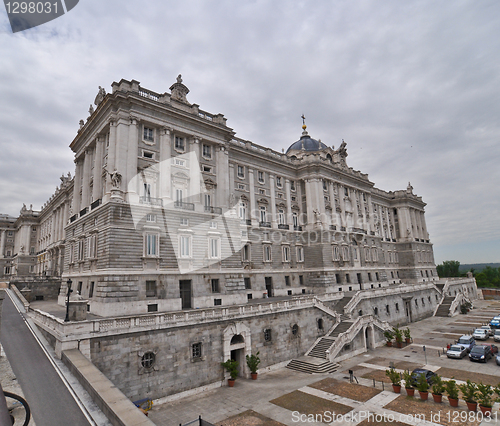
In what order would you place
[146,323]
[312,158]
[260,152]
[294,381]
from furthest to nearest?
[312,158], [260,152], [294,381], [146,323]

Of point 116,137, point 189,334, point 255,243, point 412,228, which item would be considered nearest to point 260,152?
point 255,243

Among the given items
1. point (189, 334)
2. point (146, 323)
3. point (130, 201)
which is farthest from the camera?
point (130, 201)

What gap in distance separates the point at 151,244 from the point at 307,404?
18.1 m

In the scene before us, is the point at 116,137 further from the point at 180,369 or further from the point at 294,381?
the point at 294,381

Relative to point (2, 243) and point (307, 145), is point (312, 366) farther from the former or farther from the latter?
point (2, 243)

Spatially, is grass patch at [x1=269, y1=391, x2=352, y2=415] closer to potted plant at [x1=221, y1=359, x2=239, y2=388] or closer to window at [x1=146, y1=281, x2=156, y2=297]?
potted plant at [x1=221, y1=359, x2=239, y2=388]

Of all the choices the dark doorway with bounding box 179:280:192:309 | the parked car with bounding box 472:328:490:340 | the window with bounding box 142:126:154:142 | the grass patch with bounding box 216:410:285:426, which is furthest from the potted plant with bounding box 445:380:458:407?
the window with bounding box 142:126:154:142

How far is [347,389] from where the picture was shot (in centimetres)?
2384

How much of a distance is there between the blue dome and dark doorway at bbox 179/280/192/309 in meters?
36.7

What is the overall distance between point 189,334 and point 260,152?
101 feet

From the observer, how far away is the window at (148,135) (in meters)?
32.2

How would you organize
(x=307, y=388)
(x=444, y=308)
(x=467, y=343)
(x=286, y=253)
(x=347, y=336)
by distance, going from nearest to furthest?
(x=307, y=388), (x=467, y=343), (x=347, y=336), (x=286, y=253), (x=444, y=308)

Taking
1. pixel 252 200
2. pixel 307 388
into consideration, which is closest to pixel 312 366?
pixel 307 388

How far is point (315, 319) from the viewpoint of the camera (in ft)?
115
